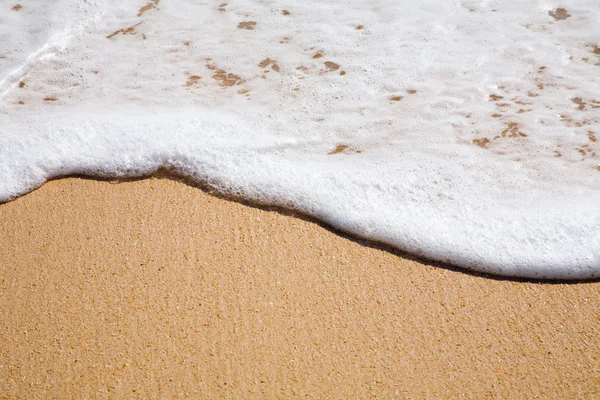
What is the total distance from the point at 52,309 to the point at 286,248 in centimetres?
91

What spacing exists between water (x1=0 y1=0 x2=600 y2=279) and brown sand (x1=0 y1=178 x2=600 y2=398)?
7.3 inches

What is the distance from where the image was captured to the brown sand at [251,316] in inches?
68.8

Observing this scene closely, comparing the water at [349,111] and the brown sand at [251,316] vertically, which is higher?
the water at [349,111]

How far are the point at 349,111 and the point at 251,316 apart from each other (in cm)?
133

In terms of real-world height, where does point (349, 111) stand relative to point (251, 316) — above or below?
above

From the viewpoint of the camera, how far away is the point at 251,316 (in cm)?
190

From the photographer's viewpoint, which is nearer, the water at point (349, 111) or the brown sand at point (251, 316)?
the brown sand at point (251, 316)

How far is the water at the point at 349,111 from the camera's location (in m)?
2.31

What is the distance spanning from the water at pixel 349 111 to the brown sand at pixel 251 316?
18cm

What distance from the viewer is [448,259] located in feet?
7.01

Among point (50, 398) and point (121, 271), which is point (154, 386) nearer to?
point (50, 398)

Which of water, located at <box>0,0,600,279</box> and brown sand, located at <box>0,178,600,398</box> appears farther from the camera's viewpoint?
water, located at <box>0,0,600,279</box>

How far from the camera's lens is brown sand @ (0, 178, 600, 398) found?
1.75 m

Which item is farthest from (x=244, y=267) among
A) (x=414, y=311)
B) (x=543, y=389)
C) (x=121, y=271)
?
(x=543, y=389)
